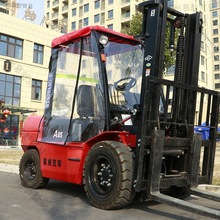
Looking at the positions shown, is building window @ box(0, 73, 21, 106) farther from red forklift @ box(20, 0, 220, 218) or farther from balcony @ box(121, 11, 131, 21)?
balcony @ box(121, 11, 131, 21)

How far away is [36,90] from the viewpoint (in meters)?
37.7

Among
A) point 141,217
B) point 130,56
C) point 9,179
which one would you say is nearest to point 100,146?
point 141,217

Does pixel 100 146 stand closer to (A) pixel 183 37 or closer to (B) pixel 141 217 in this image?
(B) pixel 141 217

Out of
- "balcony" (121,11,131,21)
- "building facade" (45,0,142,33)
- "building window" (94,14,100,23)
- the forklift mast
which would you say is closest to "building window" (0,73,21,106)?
"building facade" (45,0,142,33)

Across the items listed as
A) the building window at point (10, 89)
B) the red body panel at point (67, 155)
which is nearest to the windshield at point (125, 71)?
the red body panel at point (67, 155)

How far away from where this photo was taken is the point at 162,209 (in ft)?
19.1

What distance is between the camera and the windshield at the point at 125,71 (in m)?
6.57

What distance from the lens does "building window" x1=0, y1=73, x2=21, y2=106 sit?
34.6 metres

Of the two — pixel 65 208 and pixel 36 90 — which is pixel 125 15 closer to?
pixel 36 90

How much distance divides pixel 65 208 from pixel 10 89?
30.9 meters

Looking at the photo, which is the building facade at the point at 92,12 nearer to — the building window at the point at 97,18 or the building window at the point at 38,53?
the building window at the point at 97,18

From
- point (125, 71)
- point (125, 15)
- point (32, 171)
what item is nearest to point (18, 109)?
point (32, 171)

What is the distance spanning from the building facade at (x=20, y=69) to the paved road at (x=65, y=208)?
87.7ft

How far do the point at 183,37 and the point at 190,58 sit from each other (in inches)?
15.7
